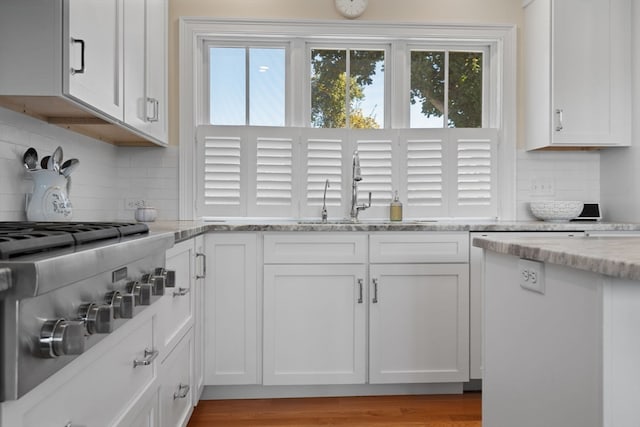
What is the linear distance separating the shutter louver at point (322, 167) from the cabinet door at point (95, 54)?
1355 mm

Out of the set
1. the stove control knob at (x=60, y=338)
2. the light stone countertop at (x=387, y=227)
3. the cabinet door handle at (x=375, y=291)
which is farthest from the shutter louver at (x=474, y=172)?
the stove control knob at (x=60, y=338)

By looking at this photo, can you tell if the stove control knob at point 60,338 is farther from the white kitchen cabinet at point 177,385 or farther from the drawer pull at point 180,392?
the drawer pull at point 180,392

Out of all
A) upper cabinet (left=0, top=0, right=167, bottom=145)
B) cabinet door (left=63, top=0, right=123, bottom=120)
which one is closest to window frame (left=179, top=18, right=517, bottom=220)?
upper cabinet (left=0, top=0, right=167, bottom=145)

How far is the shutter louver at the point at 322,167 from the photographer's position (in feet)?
10.5

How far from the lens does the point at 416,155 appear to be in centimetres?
326

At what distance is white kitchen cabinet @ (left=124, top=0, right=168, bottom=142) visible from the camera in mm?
2217

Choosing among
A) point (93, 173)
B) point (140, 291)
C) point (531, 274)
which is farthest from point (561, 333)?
point (93, 173)

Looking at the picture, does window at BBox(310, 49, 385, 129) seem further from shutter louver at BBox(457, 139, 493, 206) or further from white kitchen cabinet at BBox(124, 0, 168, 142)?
white kitchen cabinet at BBox(124, 0, 168, 142)

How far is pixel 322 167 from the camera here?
321 cm

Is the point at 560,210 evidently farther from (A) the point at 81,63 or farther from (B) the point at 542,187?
(A) the point at 81,63

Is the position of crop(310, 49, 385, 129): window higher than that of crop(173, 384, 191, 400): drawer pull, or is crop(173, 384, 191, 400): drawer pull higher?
crop(310, 49, 385, 129): window

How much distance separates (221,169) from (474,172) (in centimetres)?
169

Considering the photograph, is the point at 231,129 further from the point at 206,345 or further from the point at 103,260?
the point at 103,260

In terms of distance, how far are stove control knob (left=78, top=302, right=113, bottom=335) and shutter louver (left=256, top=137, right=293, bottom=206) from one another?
2.28 m
